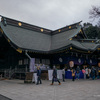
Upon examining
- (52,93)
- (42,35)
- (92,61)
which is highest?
(42,35)

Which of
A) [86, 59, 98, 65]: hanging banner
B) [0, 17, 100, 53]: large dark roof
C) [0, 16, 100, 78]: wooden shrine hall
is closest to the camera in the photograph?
[0, 16, 100, 78]: wooden shrine hall

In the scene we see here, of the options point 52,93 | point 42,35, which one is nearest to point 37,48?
point 42,35

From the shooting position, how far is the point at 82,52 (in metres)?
18.5

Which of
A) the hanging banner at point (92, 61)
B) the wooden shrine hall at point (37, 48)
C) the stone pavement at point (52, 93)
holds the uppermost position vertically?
the wooden shrine hall at point (37, 48)

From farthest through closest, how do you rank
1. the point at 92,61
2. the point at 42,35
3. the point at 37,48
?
the point at 42,35, the point at 92,61, the point at 37,48

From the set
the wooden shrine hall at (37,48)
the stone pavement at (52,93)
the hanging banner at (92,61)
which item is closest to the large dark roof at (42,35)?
the wooden shrine hall at (37,48)

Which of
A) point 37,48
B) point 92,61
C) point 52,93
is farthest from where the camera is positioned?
point 92,61

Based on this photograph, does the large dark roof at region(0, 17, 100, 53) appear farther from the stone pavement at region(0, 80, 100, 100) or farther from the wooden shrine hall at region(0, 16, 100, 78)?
the stone pavement at region(0, 80, 100, 100)

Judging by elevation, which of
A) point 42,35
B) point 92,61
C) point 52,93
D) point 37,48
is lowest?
point 52,93

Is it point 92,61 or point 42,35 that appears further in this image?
point 42,35

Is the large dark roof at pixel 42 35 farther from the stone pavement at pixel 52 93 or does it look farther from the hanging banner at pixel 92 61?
the stone pavement at pixel 52 93

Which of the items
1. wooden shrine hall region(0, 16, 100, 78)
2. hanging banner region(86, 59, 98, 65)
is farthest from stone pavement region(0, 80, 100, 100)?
hanging banner region(86, 59, 98, 65)

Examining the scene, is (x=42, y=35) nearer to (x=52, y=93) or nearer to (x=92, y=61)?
(x=92, y=61)

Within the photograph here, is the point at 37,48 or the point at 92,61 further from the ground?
the point at 37,48
